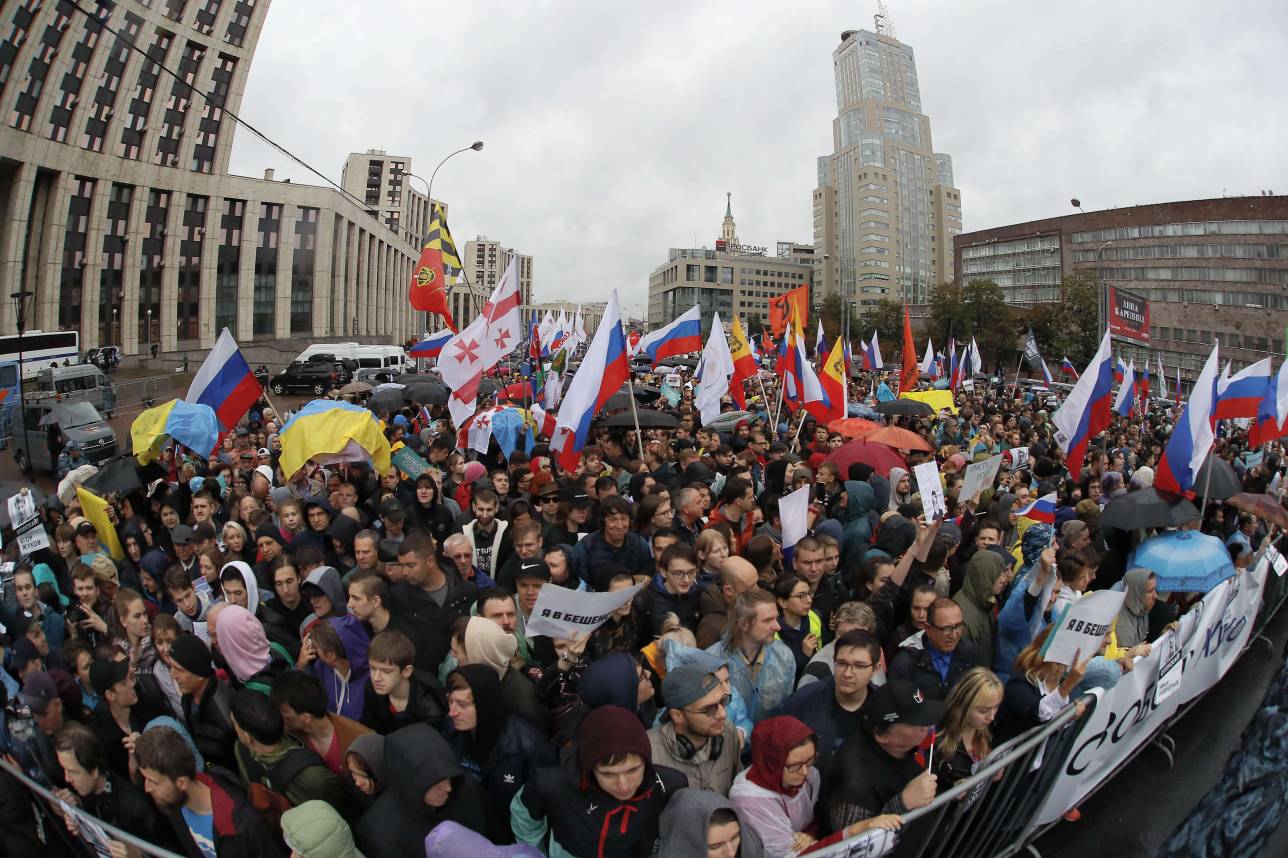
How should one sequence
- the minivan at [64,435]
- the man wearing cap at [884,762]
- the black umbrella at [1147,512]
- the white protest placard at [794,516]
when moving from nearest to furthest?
the man wearing cap at [884,762], the white protest placard at [794,516], the black umbrella at [1147,512], the minivan at [64,435]

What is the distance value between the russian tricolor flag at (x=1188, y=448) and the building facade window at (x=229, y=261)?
2264 inches

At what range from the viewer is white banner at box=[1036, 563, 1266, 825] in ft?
13.1

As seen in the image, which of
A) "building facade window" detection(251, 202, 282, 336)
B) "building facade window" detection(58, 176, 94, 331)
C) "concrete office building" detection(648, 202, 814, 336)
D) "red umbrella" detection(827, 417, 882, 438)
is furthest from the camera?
"concrete office building" detection(648, 202, 814, 336)

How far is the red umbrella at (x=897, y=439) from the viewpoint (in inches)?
379

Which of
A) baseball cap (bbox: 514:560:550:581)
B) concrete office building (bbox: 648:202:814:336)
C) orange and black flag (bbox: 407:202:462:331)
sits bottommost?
baseball cap (bbox: 514:560:550:581)

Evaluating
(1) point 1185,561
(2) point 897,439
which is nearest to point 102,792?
(1) point 1185,561

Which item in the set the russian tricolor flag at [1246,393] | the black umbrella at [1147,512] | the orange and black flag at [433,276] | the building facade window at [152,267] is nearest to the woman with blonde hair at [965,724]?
the black umbrella at [1147,512]

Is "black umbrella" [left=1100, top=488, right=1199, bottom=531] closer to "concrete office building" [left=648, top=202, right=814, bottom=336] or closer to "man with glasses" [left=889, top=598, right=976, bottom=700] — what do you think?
"man with glasses" [left=889, top=598, right=976, bottom=700]

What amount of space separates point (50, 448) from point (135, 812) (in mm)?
17584

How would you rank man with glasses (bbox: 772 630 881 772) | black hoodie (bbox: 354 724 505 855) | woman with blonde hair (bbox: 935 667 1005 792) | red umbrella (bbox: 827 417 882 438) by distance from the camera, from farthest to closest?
1. red umbrella (bbox: 827 417 882 438)
2. man with glasses (bbox: 772 630 881 772)
3. woman with blonde hair (bbox: 935 667 1005 792)
4. black hoodie (bbox: 354 724 505 855)

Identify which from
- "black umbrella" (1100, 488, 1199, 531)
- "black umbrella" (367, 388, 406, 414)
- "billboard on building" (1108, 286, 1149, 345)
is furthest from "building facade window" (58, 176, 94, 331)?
"black umbrella" (1100, 488, 1199, 531)

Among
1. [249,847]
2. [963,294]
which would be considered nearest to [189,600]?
[249,847]

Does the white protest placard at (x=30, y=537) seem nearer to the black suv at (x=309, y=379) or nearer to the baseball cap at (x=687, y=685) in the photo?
the baseball cap at (x=687, y=685)

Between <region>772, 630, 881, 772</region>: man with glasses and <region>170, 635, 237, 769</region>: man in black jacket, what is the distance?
275 cm
